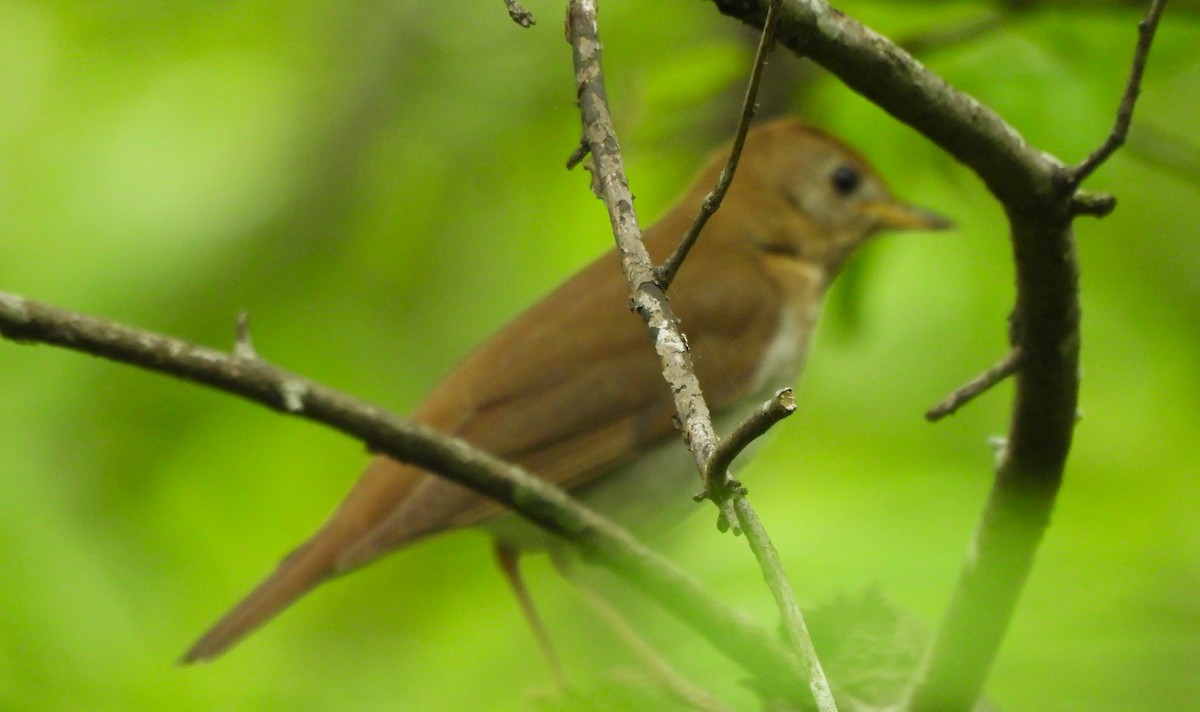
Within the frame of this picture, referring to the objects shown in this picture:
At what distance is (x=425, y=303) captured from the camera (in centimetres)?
669

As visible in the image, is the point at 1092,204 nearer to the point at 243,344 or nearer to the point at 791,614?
the point at 791,614

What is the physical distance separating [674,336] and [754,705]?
4.79 ft

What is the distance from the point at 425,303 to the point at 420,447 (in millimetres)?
3621

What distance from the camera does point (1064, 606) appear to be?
126 inches

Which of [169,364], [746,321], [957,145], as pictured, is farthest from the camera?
[746,321]

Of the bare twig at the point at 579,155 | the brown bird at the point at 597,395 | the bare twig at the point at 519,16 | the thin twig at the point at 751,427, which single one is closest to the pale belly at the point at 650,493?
the brown bird at the point at 597,395

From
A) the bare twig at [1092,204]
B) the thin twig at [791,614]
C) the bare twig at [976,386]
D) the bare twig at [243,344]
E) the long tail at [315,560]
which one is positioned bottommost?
the long tail at [315,560]

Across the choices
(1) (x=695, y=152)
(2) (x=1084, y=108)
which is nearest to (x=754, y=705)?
(2) (x=1084, y=108)

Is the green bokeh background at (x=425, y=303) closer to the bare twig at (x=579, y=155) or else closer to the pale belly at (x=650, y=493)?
the pale belly at (x=650, y=493)

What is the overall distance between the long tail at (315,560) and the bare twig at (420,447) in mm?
1107

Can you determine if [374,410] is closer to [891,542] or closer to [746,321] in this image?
[891,542]

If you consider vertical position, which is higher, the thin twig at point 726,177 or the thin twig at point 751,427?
the thin twig at point 726,177

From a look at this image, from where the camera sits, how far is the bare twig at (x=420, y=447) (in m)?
2.84

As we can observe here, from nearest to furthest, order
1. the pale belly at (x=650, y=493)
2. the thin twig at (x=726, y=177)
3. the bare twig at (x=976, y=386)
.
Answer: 1. the thin twig at (x=726, y=177)
2. the bare twig at (x=976, y=386)
3. the pale belly at (x=650, y=493)
